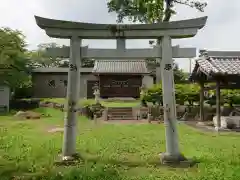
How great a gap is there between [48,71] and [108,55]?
33694mm

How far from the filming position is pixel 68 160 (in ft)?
30.2

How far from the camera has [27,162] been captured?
9.34 m

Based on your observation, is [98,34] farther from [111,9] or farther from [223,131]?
[111,9]

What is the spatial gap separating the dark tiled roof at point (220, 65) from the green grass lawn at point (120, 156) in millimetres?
3145

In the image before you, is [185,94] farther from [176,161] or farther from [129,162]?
[129,162]

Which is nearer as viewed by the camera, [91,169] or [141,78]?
[91,169]

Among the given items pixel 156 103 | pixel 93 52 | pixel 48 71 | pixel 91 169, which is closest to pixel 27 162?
pixel 91 169

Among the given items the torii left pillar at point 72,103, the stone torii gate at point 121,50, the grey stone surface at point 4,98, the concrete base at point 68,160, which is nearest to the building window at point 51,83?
the grey stone surface at point 4,98

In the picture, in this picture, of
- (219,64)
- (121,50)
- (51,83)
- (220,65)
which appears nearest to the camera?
(121,50)

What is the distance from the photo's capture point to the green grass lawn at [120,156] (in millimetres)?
7789

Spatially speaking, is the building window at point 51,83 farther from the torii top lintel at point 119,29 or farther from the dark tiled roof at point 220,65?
the torii top lintel at point 119,29

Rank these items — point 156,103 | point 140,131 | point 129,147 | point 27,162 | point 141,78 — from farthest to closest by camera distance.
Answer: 1. point 141,78
2. point 156,103
3. point 140,131
4. point 129,147
5. point 27,162

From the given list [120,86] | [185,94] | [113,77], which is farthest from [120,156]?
[113,77]

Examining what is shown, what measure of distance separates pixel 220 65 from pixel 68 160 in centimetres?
1083
